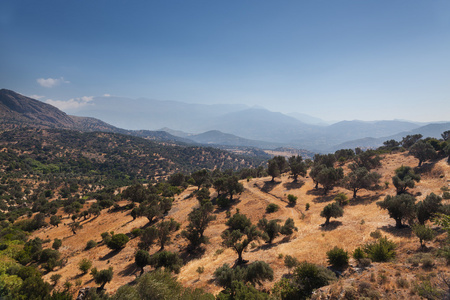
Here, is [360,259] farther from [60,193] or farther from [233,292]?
[60,193]

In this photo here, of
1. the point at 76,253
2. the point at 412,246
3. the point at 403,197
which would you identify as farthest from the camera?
the point at 76,253

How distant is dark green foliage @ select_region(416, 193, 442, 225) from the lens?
20.9 meters

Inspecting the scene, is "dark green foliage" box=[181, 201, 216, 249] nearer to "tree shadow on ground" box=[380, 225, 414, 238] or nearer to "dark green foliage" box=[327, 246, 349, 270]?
"dark green foliage" box=[327, 246, 349, 270]

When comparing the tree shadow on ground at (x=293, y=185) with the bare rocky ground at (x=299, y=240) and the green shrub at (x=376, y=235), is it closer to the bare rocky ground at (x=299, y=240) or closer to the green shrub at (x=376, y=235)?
the bare rocky ground at (x=299, y=240)

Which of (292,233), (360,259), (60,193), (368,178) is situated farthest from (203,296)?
(60,193)

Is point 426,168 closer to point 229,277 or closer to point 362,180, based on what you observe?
point 362,180

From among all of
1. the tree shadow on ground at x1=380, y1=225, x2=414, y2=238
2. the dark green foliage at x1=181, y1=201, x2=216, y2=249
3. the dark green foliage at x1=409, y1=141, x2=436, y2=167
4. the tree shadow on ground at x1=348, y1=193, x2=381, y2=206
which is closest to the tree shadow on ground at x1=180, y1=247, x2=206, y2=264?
the dark green foliage at x1=181, y1=201, x2=216, y2=249

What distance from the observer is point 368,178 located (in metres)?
39.0

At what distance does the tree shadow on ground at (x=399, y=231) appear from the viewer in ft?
70.9

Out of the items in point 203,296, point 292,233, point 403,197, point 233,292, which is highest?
point 403,197

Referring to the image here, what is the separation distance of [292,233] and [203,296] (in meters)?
20.6

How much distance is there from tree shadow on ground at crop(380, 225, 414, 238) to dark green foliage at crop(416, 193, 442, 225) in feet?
6.44

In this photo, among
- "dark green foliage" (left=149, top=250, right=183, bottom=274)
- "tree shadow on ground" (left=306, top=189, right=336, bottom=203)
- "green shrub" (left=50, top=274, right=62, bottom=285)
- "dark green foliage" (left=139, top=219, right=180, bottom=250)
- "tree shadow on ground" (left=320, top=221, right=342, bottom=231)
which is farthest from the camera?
"tree shadow on ground" (left=306, top=189, right=336, bottom=203)

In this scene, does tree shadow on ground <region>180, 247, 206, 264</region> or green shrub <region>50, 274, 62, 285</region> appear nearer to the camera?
green shrub <region>50, 274, 62, 285</region>
